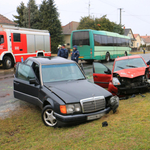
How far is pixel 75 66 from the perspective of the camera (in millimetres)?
6191

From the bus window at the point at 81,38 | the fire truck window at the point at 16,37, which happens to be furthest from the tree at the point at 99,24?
the fire truck window at the point at 16,37

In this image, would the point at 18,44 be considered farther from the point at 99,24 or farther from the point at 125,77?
the point at 99,24

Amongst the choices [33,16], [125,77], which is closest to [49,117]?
[125,77]

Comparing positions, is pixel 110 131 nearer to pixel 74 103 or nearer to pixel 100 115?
pixel 100 115

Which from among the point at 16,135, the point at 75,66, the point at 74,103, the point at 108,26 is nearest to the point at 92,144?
the point at 74,103

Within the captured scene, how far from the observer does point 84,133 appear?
405 cm

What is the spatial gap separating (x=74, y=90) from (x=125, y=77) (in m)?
2.80

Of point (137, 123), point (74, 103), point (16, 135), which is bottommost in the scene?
point (16, 135)

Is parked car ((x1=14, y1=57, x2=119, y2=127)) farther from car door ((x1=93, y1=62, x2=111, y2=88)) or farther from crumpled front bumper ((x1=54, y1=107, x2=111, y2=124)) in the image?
car door ((x1=93, y1=62, x2=111, y2=88))

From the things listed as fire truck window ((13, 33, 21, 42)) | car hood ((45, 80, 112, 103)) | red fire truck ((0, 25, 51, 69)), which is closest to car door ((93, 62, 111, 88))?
car hood ((45, 80, 112, 103))

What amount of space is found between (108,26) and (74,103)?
47.5m

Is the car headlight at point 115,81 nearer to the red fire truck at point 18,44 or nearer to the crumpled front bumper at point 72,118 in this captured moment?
the crumpled front bumper at point 72,118

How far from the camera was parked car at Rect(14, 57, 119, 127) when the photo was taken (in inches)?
174

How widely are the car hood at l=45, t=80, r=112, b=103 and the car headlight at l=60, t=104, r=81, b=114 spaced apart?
0.11m
